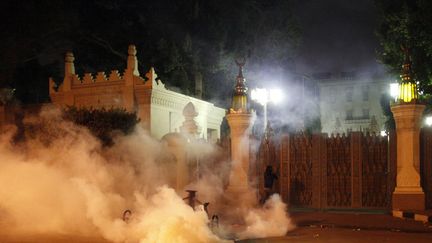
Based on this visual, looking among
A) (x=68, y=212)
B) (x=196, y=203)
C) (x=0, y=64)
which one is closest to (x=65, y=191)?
(x=68, y=212)

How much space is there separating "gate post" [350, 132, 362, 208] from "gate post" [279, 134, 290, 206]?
201cm

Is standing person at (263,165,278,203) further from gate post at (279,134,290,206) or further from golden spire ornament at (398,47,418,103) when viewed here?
golden spire ornament at (398,47,418,103)

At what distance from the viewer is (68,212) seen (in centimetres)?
1280

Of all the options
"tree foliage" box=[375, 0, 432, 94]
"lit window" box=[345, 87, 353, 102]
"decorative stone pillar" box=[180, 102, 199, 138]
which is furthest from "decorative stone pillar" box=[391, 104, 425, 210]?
"lit window" box=[345, 87, 353, 102]

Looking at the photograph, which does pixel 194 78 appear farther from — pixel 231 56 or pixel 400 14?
pixel 400 14

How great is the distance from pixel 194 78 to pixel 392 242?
66.1ft

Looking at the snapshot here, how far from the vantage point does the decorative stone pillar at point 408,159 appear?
15.4 metres

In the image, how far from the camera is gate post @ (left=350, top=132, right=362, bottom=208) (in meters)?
16.6

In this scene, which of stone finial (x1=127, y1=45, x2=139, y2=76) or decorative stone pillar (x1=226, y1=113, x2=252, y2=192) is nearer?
decorative stone pillar (x1=226, y1=113, x2=252, y2=192)

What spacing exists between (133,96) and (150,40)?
8959 millimetres

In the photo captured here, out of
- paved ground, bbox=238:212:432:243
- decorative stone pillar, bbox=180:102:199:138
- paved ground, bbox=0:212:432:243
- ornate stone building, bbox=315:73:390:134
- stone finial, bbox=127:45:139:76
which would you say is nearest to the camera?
paved ground, bbox=0:212:432:243

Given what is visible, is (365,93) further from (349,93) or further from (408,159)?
(408,159)

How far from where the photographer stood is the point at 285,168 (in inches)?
688

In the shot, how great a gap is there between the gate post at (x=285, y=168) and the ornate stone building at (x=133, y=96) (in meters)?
2.85
